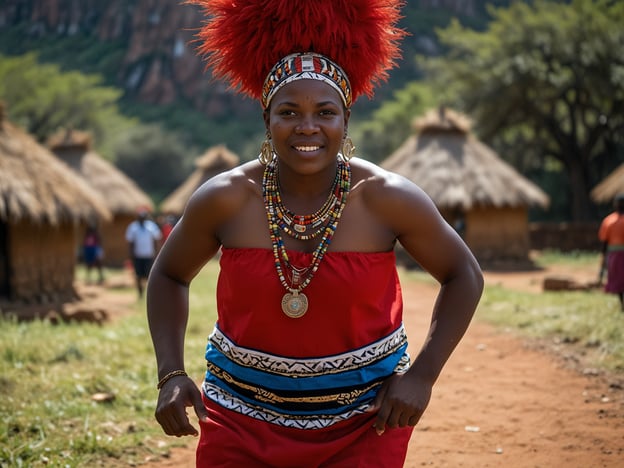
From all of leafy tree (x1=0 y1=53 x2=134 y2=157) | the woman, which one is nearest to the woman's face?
the woman

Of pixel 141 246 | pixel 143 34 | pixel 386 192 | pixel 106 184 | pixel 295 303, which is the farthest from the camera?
pixel 143 34

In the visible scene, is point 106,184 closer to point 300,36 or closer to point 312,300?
point 300,36

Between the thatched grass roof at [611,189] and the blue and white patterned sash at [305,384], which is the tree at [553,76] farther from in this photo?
the blue and white patterned sash at [305,384]

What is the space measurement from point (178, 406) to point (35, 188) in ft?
34.0

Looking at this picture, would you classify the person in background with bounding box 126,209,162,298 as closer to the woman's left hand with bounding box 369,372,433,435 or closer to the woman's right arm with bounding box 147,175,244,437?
the woman's right arm with bounding box 147,175,244,437

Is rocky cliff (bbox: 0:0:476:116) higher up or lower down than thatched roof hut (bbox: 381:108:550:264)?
higher up

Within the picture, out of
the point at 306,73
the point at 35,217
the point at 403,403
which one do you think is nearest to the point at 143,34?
the point at 35,217

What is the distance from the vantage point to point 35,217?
11.1 m

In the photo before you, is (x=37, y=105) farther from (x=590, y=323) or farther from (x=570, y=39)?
(x=590, y=323)

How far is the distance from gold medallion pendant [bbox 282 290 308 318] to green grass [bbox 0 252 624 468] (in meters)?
2.22

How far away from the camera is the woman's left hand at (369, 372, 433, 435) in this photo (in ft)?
6.74

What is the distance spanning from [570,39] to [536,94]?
2146 mm

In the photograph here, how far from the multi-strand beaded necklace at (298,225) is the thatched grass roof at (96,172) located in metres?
19.7

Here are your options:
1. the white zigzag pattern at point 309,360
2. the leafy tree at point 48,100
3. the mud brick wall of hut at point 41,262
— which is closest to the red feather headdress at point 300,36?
the white zigzag pattern at point 309,360
